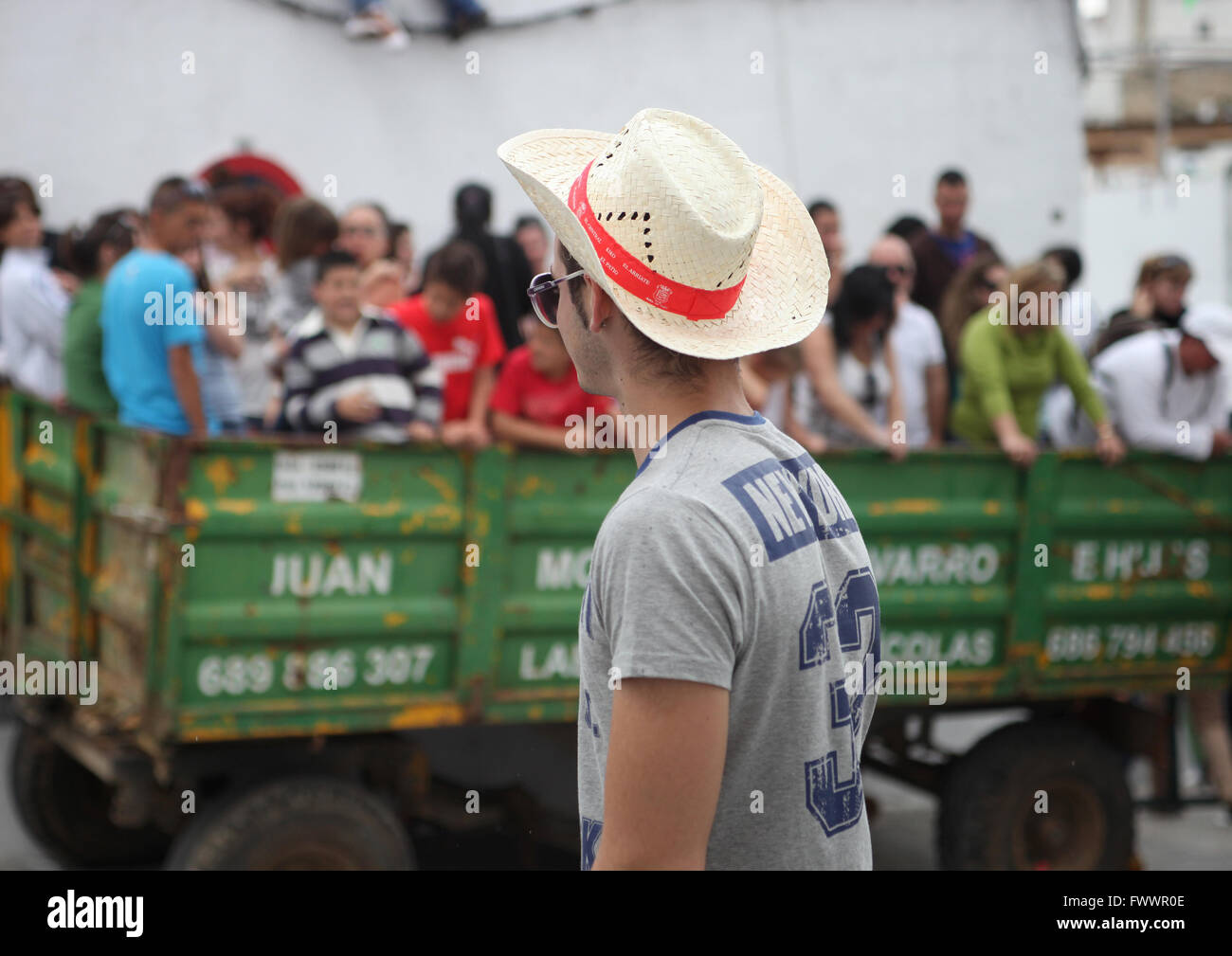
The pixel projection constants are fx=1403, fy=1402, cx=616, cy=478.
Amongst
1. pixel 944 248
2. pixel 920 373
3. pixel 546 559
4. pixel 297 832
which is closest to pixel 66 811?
pixel 297 832

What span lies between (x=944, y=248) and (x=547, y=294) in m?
6.31

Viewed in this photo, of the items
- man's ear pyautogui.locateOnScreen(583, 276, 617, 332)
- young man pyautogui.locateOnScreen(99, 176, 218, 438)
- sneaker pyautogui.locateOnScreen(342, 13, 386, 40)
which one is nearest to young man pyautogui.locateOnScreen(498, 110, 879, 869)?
man's ear pyautogui.locateOnScreen(583, 276, 617, 332)

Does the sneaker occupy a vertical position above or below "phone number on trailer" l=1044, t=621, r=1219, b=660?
above

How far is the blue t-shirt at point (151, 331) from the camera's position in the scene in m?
4.71

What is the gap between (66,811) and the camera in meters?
5.27

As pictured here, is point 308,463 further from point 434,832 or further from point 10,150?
point 10,150

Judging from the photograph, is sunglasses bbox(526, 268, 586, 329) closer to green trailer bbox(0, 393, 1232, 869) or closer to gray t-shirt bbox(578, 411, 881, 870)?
gray t-shirt bbox(578, 411, 881, 870)

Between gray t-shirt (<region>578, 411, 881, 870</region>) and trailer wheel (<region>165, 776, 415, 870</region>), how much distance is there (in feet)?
8.54

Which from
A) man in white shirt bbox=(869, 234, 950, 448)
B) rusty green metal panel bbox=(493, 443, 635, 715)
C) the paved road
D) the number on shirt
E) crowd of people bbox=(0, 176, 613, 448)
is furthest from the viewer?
man in white shirt bbox=(869, 234, 950, 448)

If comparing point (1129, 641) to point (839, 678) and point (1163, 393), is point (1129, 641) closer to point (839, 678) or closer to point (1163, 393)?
point (1163, 393)

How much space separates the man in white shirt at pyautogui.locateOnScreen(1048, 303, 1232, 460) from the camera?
Result: 18.5ft

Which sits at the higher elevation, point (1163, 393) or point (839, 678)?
point (1163, 393)

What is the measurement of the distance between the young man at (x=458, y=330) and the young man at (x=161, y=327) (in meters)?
0.87
